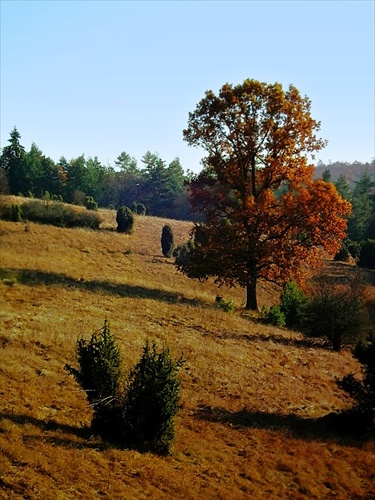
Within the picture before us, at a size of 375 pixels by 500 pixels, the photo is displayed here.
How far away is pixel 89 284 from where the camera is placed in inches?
1067

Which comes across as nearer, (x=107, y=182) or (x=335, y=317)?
(x=335, y=317)

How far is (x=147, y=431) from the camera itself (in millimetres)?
10461

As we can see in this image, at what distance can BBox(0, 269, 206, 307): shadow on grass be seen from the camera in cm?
2557

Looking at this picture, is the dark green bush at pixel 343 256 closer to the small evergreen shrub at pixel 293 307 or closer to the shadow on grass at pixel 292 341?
the small evergreen shrub at pixel 293 307

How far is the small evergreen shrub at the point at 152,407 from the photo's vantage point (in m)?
10.3

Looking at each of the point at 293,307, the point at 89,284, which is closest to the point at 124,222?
the point at 89,284

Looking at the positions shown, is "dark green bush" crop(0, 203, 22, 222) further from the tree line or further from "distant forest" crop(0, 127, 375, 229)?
"distant forest" crop(0, 127, 375, 229)

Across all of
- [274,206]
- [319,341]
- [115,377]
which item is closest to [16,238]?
[274,206]

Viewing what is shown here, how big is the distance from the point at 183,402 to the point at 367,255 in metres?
45.4

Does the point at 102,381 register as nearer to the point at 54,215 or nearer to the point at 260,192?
the point at 260,192

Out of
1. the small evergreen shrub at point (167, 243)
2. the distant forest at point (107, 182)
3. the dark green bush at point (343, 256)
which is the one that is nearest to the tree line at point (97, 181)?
the distant forest at point (107, 182)

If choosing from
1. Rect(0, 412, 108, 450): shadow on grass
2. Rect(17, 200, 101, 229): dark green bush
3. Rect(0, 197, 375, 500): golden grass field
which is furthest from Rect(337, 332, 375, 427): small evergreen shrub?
Rect(17, 200, 101, 229): dark green bush

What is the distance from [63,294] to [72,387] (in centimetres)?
1119

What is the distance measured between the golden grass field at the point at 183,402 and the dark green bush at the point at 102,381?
1.60 feet
